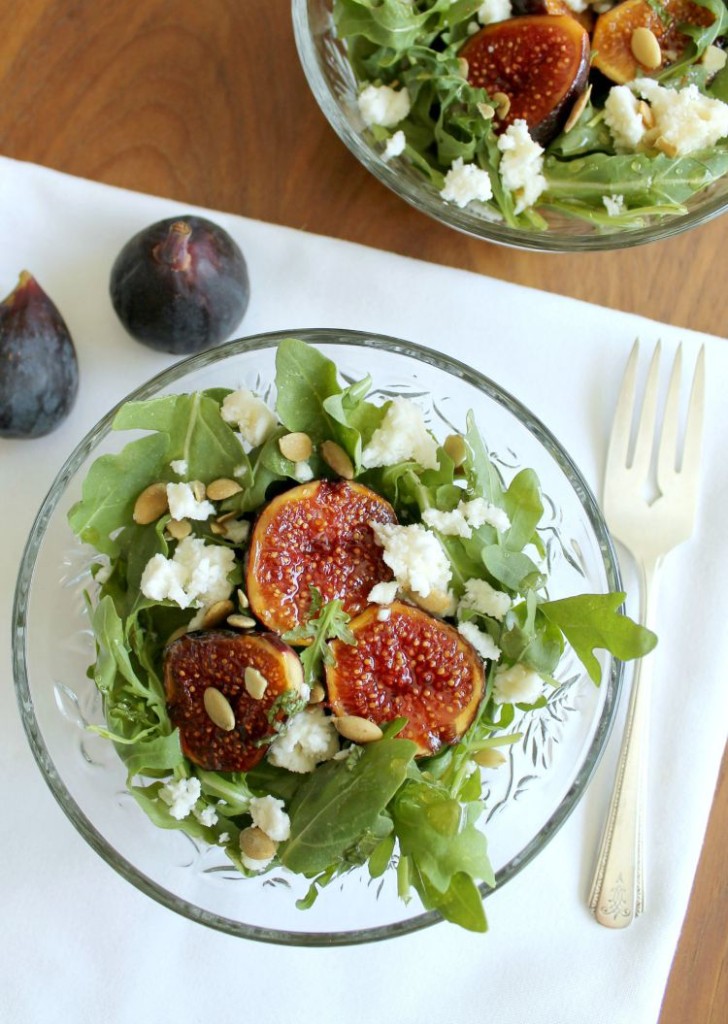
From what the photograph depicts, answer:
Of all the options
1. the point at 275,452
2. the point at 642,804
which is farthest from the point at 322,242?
the point at 642,804

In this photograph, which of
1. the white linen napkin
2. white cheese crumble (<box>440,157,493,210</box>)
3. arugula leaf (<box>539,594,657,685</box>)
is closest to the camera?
arugula leaf (<box>539,594,657,685</box>)

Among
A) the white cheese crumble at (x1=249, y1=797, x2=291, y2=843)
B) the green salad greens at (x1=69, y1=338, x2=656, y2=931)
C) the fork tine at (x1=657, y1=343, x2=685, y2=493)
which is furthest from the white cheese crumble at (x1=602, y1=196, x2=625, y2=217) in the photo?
the white cheese crumble at (x1=249, y1=797, x2=291, y2=843)

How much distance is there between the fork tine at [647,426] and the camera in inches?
53.7

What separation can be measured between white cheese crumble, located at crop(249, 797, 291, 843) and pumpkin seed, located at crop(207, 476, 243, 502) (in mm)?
335

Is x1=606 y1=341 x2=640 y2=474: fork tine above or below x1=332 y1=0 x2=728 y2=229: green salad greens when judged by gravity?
below

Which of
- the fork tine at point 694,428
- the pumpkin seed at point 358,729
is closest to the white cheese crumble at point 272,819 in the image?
the pumpkin seed at point 358,729

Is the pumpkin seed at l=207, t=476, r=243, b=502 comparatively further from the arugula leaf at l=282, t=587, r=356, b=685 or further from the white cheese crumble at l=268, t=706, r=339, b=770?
the white cheese crumble at l=268, t=706, r=339, b=770

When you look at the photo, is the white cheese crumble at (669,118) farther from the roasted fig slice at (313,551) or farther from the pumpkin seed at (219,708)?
the pumpkin seed at (219,708)

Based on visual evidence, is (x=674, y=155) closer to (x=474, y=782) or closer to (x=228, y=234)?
(x=228, y=234)

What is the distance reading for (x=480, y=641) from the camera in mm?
1108

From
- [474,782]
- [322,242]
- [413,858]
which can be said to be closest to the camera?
[413,858]

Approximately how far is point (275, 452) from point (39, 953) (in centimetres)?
76

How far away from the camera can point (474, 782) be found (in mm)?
1135

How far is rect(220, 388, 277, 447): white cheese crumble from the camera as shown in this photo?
3.68 ft
